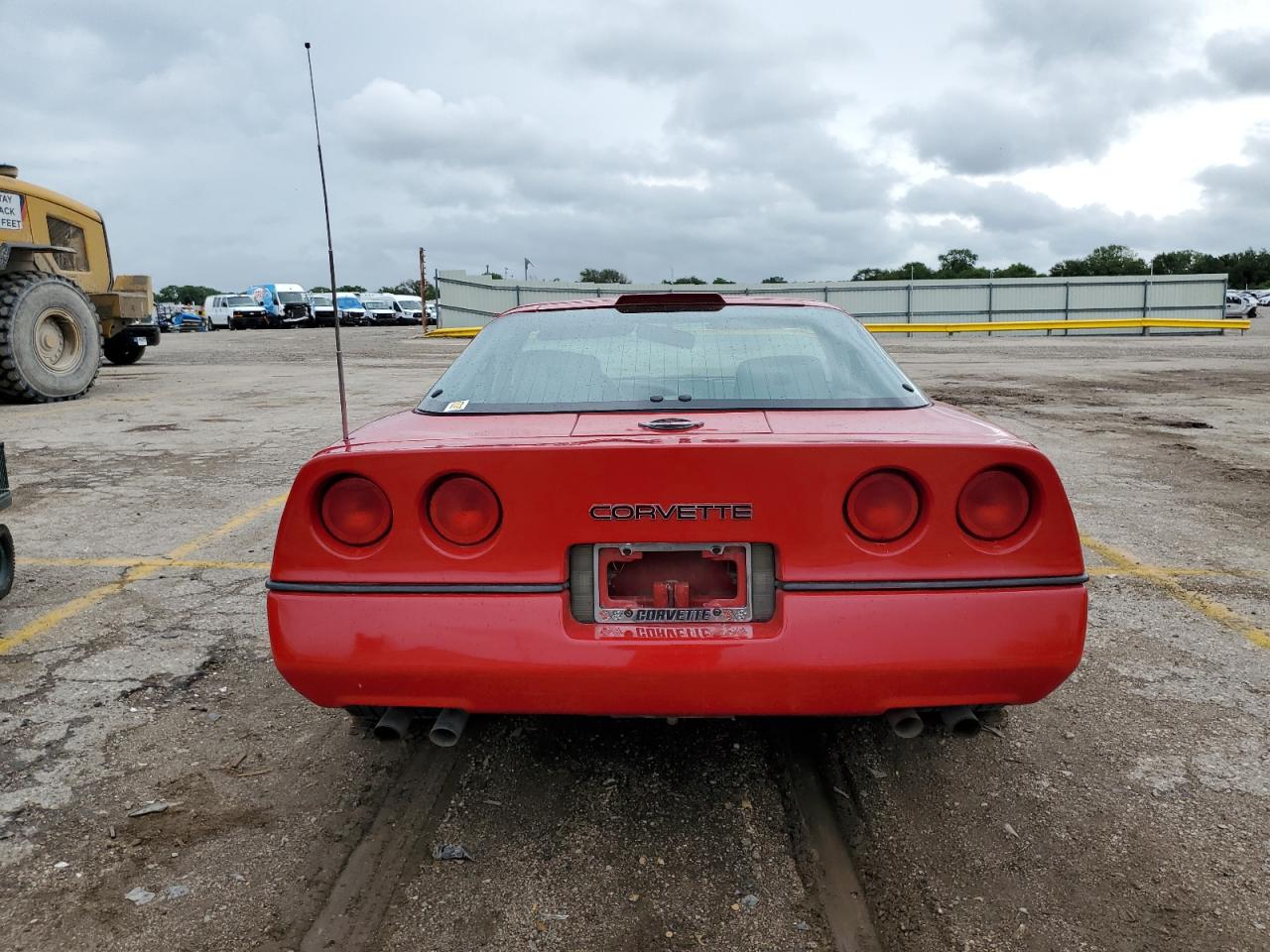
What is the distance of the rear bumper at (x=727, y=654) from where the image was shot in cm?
207

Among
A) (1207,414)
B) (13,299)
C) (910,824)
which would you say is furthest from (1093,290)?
(910,824)

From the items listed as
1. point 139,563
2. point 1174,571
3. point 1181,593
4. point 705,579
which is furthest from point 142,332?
point 705,579

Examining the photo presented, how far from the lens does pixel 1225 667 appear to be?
11.0 ft

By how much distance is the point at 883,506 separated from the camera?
7.00 ft

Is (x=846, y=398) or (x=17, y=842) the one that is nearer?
(x=17, y=842)

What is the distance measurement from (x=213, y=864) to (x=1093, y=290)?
39.1 metres

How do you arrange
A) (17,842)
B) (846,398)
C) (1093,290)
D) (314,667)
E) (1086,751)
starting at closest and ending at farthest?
(314,667) → (17,842) → (846,398) → (1086,751) → (1093,290)

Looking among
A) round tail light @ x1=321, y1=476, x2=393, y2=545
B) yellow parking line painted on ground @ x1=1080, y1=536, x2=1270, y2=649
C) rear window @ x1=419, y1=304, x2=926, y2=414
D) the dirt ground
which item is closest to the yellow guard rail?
yellow parking line painted on ground @ x1=1080, y1=536, x2=1270, y2=649

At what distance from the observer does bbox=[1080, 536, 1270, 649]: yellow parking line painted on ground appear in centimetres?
369

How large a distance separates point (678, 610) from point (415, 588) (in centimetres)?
61

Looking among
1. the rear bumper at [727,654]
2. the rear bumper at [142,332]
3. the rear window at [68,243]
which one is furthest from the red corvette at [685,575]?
the rear bumper at [142,332]

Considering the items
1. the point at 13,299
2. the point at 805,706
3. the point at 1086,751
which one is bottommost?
the point at 1086,751

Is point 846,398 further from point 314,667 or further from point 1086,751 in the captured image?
point 314,667

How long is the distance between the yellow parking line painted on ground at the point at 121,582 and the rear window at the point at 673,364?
2203mm
